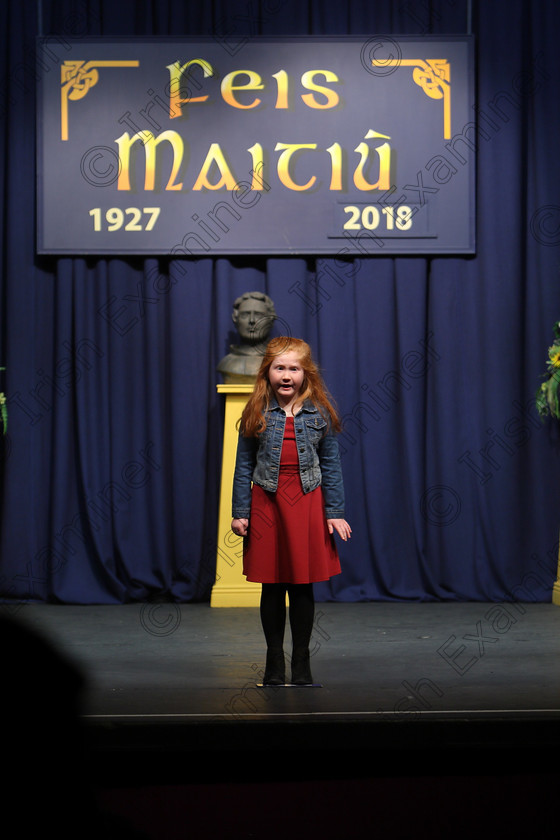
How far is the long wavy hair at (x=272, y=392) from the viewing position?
320 centimetres

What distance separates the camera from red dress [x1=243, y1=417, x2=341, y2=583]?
10.2 ft

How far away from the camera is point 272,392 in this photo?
10.7ft

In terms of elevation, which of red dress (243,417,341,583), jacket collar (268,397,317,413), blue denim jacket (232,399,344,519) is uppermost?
jacket collar (268,397,317,413)

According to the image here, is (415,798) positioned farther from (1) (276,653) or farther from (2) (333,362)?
(2) (333,362)

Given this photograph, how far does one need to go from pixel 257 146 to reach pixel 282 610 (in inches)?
104

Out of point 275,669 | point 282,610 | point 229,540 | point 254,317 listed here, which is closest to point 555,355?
point 254,317

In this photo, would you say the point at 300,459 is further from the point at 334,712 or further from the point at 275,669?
the point at 334,712

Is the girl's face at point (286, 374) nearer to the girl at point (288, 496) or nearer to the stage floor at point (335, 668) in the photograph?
the girl at point (288, 496)

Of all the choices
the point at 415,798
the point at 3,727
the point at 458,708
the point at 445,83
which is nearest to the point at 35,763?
the point at 3,727

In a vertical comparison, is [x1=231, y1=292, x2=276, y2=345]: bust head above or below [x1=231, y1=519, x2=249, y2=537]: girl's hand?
above

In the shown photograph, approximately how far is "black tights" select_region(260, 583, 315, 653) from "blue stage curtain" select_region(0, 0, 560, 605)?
174 cm

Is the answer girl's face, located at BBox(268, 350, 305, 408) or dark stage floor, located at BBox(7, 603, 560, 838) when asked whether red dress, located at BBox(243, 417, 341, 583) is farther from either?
dark stage floor, located at BBox(7, 603, 560, 838)

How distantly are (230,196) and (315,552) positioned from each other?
7.78 feet

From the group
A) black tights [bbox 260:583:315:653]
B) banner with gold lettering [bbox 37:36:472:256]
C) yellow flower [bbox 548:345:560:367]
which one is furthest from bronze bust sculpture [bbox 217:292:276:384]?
black tights [bbox 260:583:315:653]
